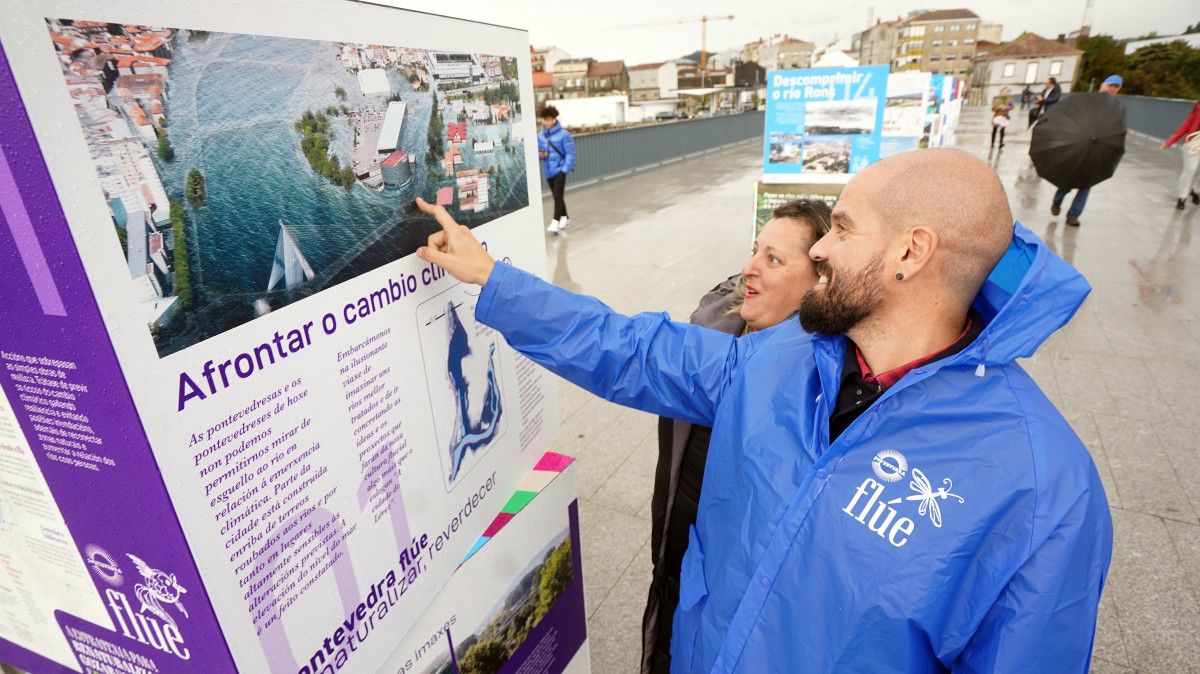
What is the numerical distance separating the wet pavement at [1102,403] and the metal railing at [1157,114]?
9.67 m

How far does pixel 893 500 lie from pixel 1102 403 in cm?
410

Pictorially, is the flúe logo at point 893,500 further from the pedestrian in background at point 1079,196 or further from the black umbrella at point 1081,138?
the pedestrian in background at point 1079,196

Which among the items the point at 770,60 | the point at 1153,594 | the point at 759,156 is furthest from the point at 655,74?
the point at 1153,594

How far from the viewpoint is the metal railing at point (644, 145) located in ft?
45.1

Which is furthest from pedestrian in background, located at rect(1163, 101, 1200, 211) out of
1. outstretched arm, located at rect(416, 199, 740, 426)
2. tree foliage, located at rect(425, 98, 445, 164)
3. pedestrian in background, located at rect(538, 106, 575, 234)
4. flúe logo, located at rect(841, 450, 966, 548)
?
tree foliage, located at rect(425, 98, 445, 164)

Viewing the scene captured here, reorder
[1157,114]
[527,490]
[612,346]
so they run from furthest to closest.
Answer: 1. [1157,114]
2. [527,490]
3. [612,346]

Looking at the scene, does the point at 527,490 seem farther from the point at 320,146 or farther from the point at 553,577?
the point at 320,146

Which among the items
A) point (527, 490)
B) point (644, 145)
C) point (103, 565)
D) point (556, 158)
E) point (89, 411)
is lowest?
point (644, 145)

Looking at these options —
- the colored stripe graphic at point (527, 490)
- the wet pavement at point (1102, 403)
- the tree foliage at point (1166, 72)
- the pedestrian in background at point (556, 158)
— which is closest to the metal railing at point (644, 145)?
the pedestrian in background at point (556, 158)

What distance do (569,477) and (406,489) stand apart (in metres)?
0.74

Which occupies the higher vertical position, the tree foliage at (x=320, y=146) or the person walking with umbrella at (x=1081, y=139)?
the tree foliage at (x=320, y=146)

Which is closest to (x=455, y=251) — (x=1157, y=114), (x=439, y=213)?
(x=439, y=213)

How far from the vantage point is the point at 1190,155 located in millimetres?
8750

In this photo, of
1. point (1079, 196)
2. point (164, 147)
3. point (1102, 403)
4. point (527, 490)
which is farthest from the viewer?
point (1079, 196)
